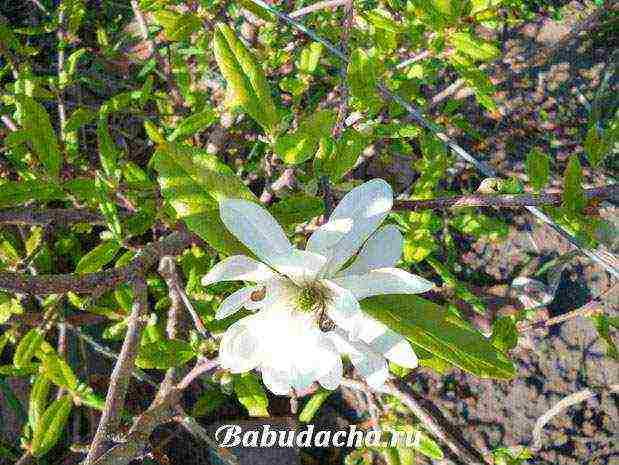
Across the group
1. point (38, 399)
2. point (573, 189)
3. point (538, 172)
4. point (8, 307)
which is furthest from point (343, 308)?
point (38, 399)

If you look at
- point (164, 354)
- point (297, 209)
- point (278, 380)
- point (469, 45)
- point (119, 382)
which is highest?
point (469, 45)

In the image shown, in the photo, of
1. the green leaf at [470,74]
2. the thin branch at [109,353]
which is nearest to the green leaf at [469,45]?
the green leaf at [470,74]

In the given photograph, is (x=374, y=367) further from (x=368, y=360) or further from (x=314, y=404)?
(x=314, y=404)

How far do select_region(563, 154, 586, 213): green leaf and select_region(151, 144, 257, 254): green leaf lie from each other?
485 mm

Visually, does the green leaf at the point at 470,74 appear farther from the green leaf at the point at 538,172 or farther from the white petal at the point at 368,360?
the white petal at the point at 368,360

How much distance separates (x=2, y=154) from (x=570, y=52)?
2291 millimetres

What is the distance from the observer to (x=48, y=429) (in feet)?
5.19

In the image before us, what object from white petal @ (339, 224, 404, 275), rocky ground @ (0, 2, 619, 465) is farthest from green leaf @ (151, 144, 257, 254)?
rocky ground @ (0, 2, 619, 465)

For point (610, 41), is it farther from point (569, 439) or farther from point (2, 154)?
point (2, 154)

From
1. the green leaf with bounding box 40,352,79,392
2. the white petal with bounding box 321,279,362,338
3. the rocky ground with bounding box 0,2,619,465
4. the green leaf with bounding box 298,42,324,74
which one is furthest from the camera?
the rocky ground with bounding box 0,2,619,465

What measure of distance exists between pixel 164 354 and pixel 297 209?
0.53m

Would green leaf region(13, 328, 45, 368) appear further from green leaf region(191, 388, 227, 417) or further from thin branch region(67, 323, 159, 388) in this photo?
green leaf region(191, 388, 227, 417)

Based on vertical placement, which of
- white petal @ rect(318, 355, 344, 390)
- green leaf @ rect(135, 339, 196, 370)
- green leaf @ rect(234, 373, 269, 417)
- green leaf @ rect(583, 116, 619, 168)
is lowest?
green leaf @ rect(234, 373, 269, 417)

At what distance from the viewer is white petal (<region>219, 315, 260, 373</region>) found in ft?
2.84
